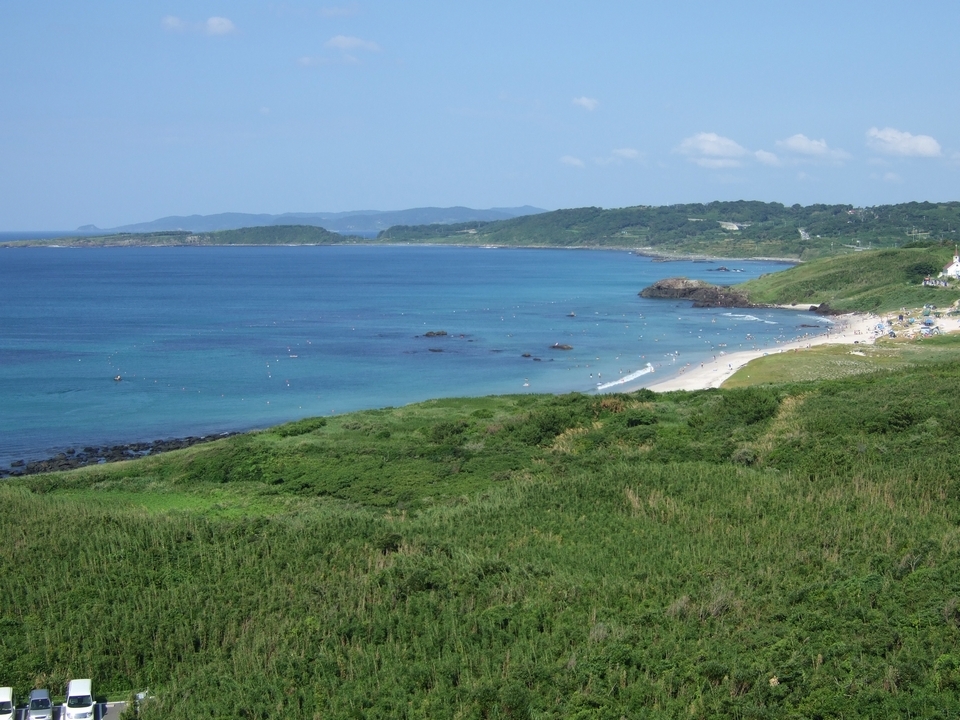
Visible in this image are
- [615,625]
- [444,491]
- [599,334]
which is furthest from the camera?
[599,334]

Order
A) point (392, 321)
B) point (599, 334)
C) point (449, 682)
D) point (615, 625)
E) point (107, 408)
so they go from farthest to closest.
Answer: point (392, 321) → point (599, 334) → point (107, 408) → point (615, 625) → point (449, 682)

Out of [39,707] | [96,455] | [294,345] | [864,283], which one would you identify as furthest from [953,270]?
[39,707]

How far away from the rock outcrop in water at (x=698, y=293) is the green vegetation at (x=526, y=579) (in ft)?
260

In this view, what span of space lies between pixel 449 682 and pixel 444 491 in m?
12.8

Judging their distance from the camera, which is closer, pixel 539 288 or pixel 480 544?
pixel 480 544

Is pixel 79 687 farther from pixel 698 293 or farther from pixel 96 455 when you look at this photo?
pixel 698 293

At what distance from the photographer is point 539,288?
134375mm

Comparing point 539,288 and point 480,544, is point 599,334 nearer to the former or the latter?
point 539,288

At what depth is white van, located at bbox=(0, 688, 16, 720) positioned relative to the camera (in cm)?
1622

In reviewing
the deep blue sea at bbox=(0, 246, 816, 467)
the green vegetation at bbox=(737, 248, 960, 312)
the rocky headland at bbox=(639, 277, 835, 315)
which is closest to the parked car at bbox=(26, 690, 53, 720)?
the deep blue sea at bbox=(0, 246, 816, 467)

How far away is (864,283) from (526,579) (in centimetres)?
9872

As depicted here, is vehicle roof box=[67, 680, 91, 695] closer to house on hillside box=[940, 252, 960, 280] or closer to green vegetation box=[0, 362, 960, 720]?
green vegetation box=[0, 362, 960, 720]

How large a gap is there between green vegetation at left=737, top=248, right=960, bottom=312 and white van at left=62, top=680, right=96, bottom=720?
92020 millimetres

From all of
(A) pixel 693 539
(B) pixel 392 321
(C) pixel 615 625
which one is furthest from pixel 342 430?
(B) pixel 392 321
